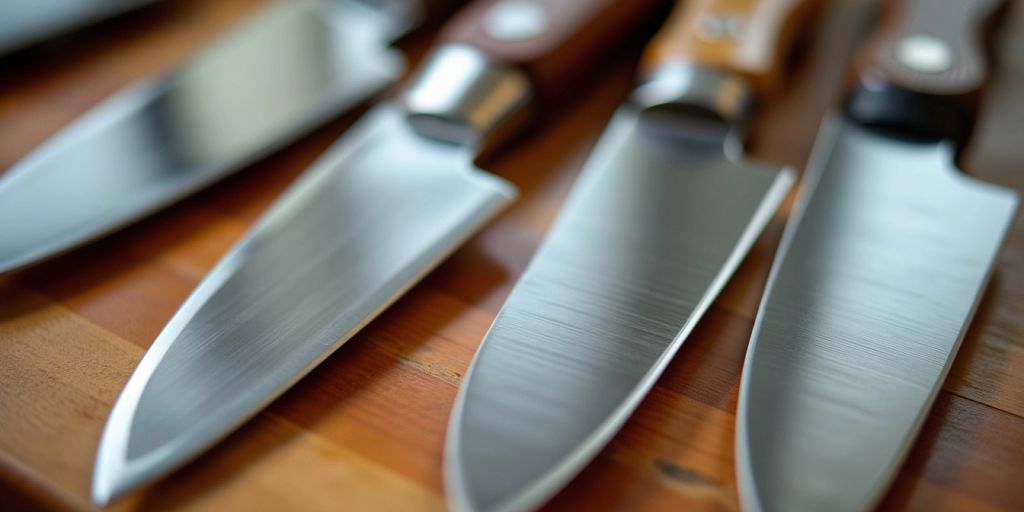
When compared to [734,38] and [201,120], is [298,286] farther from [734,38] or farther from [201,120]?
[734,38]

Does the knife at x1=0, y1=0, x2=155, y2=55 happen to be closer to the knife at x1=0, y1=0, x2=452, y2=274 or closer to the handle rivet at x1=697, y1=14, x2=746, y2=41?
the knife at x1=0, y1=0, x2=452, y2=274

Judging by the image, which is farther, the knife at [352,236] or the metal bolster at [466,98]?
the metal bolster at [466,98]

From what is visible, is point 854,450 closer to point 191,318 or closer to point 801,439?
point 801,439

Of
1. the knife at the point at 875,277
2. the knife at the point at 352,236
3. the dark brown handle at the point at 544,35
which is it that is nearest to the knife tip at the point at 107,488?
the knife at the point at 352,236

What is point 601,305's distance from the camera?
616 mm

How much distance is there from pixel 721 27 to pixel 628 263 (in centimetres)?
31

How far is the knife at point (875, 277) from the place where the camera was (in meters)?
0.51

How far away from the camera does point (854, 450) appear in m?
0.51

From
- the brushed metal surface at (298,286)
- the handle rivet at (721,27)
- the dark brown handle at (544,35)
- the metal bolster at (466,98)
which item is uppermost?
the handle rivet at (721,27)

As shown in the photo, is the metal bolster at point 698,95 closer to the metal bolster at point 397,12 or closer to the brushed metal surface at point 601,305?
the brushed metal surface at point 601,305

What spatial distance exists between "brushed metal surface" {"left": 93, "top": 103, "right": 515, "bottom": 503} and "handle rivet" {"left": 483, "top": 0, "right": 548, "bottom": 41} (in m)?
0.12

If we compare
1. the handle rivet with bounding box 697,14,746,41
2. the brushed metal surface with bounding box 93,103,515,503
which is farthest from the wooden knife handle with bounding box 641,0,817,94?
the brushed metal surface with bounding box 93,103,515,503

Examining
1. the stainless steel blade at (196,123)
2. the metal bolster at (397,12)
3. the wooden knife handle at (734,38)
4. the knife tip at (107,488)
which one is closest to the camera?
the knife tip at (107,488)

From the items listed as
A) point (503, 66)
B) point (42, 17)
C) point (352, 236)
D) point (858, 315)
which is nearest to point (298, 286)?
point (352, 236)
